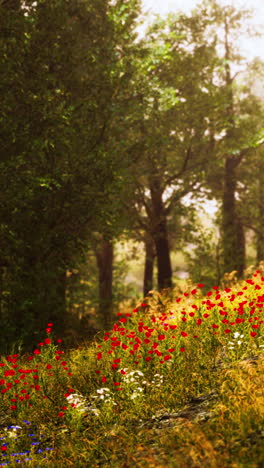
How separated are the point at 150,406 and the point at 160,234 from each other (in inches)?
540

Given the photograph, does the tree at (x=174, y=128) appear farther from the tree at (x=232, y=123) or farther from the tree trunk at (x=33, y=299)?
the tree trunk at (x=33, y=299)

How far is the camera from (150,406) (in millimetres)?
4973

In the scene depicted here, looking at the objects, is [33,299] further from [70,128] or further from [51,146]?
[70,128]

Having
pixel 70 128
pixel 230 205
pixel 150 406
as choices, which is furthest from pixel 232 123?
pixel 150 406

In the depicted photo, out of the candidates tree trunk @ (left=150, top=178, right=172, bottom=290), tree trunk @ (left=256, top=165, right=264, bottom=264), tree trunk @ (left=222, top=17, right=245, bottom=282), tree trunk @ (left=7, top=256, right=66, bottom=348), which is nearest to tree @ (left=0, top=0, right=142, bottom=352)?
tree trunk @ (left=7, top=256, right=66, bottom=348)

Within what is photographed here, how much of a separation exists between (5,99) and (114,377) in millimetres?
7409

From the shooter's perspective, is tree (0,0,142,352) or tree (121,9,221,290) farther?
tree (121,9,221,290)

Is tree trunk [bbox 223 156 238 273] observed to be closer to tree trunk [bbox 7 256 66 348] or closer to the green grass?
tree trunk [bbox 7 256 66 348]

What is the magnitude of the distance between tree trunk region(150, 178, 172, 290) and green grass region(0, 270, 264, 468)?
1154 cm

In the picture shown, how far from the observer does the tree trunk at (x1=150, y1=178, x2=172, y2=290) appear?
719 inches

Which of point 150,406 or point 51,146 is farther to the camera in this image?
point 51,146

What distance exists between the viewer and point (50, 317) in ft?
37.7

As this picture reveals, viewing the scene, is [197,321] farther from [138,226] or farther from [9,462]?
[138,226]

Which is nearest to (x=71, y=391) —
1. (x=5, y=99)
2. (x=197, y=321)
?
(x=197, y=321)
